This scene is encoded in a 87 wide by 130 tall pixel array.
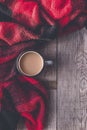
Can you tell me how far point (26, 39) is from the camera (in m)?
0.99

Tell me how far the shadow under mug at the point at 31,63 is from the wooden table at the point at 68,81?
1.9 inches

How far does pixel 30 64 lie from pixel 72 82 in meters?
0.15

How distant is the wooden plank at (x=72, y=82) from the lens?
101 cm

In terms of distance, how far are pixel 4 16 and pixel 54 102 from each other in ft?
1.05

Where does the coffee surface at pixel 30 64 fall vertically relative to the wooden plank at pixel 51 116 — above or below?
above

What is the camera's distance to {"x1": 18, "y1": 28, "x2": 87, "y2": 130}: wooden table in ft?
3.33

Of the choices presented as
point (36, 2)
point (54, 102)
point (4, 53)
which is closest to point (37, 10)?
point (36, 2)

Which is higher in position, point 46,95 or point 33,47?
point 33,47

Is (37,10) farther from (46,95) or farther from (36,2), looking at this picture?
(46,95)

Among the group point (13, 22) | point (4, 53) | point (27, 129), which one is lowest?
point (27, 129)

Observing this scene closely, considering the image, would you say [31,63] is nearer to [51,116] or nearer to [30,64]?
[30,64]

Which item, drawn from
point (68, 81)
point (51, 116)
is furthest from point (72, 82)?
point (51, 116)

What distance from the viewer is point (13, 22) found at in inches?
39.6

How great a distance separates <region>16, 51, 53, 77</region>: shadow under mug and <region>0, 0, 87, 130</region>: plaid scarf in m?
0.02
